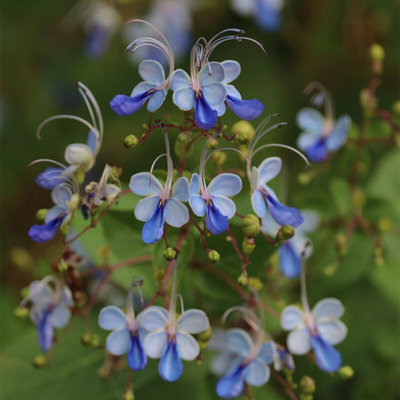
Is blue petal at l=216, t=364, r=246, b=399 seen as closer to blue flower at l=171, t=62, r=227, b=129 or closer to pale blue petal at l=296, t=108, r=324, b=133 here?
blue flower at l=171, t=62, r=227, b=129

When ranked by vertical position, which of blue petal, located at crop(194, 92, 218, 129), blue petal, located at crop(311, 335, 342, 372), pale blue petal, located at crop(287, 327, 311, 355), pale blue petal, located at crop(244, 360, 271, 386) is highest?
blue petal, located at crop(194, 92, 218, 129)

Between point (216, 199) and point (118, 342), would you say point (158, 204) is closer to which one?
point (216, 199)

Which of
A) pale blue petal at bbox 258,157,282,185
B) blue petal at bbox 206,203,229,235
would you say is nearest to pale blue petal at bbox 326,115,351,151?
pale blue petal at bbox 258,157,282,185

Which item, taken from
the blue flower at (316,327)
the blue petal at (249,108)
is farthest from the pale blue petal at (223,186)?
the blue flower at (316,327)

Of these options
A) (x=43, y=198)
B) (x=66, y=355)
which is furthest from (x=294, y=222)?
(x=43, y=198)

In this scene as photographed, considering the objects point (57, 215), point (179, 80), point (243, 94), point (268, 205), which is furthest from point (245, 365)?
point (243, 94)

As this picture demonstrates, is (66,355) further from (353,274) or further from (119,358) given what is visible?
(353,274)
